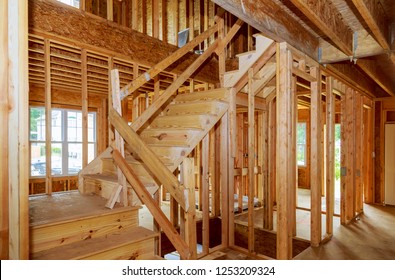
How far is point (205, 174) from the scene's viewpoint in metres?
4.04

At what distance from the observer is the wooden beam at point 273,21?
2287 millimetres

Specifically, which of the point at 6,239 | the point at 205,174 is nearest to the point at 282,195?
the point at 205,174

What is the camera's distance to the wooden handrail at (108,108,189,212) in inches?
95.8

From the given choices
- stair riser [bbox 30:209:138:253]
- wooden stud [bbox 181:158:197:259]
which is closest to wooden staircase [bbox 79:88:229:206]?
stair riser [bbox 30:209:138:253]

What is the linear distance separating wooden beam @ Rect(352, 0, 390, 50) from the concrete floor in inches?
99.8

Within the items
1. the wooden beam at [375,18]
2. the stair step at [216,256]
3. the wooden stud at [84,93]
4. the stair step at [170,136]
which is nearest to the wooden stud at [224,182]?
the stair step at [216,256]

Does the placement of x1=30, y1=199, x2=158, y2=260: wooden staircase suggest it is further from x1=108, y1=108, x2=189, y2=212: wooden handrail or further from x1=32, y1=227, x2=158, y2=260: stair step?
x1=108, y1=108, x2=189, y2=212: wooden handrail

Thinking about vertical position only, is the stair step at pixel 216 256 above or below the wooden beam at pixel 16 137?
below

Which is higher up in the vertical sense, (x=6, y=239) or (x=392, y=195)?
(x=6, y=239)

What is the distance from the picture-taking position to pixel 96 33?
12.0ft

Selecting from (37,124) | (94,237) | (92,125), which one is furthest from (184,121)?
(37,124)

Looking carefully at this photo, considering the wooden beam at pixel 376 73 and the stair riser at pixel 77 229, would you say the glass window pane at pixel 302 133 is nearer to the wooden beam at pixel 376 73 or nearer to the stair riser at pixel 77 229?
the wooden beam at pixel 376 73
